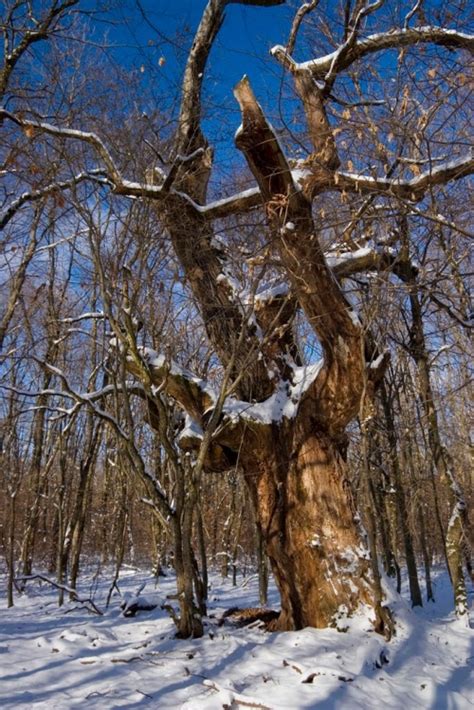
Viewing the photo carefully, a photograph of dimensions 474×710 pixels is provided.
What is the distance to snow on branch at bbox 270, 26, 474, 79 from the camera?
3051 millimetres

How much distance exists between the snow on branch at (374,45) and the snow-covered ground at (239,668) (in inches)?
157

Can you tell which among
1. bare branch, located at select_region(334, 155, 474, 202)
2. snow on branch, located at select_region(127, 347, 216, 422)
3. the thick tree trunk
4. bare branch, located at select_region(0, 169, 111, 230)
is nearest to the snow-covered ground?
the thick tree trunk

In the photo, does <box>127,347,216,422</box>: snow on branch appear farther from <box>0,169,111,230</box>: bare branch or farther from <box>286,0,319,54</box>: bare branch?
<box>286,0,319,54</box>: bare branch

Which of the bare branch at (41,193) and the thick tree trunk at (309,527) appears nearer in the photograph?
the bare branch at (41,193)

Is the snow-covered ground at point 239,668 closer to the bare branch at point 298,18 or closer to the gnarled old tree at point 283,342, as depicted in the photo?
the gnarled old tree at point 283,342

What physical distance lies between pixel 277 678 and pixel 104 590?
Answer: 8293 mm

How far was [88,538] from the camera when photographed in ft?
62.5

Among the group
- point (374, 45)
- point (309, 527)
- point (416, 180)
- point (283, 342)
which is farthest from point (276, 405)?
point (374, 45)

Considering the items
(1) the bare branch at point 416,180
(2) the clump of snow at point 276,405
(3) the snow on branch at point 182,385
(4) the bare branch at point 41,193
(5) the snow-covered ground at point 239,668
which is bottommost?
(5) the snow-covered ground at point 239,668

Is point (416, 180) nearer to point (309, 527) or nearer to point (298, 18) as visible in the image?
point (298, 18)

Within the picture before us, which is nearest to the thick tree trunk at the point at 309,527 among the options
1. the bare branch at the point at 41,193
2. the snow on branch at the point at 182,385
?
the snow on branch at the point at 182,385

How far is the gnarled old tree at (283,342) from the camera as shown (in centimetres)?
407

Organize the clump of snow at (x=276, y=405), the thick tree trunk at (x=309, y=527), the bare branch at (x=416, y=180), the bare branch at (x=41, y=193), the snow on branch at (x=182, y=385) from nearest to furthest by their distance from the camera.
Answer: the bare branch at (x=416, y=180)
the bare branch at (x=41, y=193)
the thick tree trunk at (x=309, y=527)
the clump of snow at (x=276, y=405)
the snow on branch at (x=182, y=385)

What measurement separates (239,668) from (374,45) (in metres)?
4.48
